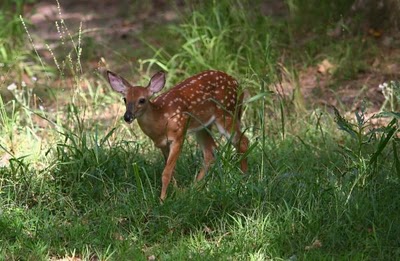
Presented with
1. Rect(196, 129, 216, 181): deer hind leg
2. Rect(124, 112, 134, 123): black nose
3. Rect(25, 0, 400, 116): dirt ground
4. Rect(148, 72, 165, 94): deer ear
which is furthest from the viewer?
Rect(25, 0, 400, 116): dirt ground

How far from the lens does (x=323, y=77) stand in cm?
987

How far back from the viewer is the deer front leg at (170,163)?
22.2ft

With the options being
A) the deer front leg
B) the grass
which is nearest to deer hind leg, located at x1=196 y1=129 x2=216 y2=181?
the grass

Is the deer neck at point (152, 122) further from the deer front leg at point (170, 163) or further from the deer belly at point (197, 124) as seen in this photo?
the deer belly at point (197, 124)

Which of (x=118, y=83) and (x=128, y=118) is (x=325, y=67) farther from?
(x=128, y=118)

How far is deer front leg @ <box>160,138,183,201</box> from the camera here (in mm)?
6756

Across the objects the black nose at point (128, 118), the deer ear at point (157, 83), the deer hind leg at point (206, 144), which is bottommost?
the deer hind leg at point (206, 144)

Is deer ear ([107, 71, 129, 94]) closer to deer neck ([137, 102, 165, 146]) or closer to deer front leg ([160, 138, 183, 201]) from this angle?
deer neck ([137, 102, 165, 146])

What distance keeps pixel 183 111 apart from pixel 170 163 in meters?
0.45

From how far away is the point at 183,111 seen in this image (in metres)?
7.13

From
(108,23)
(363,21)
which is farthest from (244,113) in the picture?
(108,23)

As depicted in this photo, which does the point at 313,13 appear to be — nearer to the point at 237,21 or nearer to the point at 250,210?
the point at 237,21

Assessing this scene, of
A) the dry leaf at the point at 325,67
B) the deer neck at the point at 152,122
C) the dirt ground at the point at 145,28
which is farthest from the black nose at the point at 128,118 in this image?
the dry leaf at the point at 325,67

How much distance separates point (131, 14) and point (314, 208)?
22.3 ft
